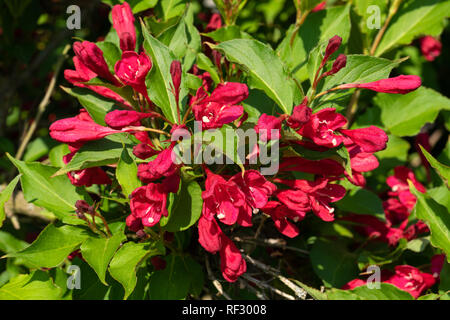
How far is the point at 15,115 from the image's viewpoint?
302cm

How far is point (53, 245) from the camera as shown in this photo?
57.8 inches

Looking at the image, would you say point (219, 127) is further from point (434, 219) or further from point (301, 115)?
point (434, 219)

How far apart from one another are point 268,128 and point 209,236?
0.37 m

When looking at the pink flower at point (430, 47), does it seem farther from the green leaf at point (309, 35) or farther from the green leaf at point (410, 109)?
the green leaf at point (309, 35)

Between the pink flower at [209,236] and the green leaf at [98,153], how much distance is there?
328 millimetres

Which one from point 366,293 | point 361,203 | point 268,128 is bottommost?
point 366,293

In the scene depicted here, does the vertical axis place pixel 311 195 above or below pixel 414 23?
below

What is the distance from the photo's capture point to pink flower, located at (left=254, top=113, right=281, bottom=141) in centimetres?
124

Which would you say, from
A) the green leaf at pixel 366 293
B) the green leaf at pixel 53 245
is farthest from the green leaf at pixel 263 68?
the green leaf at pixel 53 245

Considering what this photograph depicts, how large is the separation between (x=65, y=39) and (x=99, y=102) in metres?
1.23

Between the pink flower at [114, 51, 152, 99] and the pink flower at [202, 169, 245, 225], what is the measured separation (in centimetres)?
35

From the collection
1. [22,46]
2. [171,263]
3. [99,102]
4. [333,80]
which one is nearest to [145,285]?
[171,263]

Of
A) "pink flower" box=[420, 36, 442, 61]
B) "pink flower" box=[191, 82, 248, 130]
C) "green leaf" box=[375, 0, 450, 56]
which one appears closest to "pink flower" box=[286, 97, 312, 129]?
"pink flower" box=[191, 82, 248, 130]

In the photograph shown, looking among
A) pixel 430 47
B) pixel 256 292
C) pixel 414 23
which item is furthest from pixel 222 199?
pixel 430 47
